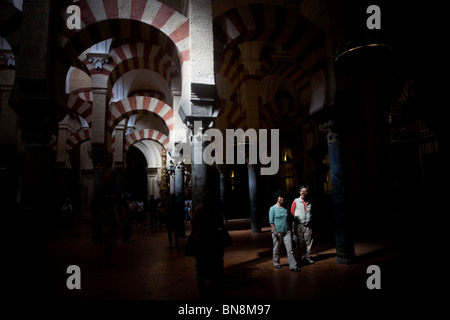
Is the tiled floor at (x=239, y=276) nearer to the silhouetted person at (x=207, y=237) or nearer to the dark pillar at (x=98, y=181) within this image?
the silhouetted person at (x=207, y=237)

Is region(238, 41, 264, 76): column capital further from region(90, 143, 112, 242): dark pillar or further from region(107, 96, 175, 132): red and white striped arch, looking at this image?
region(90, 143, 112, 242): dark pillar

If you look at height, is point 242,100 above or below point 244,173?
above

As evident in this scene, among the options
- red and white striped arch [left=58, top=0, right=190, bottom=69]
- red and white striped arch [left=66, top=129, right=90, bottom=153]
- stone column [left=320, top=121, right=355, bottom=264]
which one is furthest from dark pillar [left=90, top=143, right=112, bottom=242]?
red and white striped arch [left=66, top=129, right=90, bottom=153]

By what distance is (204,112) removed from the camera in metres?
4.25

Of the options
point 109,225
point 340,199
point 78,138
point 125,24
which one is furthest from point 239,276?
point 78,138

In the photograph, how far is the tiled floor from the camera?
9.71 ft

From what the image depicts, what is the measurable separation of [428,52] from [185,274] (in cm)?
651

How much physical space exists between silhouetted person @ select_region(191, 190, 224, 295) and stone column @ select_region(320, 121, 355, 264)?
2.07m

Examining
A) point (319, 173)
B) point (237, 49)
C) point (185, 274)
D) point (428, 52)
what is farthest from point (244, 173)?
point (185, 274)

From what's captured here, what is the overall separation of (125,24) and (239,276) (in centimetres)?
409

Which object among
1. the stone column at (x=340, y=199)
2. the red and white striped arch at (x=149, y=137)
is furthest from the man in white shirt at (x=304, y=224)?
the red and white striped arch at (x=149, y=137)

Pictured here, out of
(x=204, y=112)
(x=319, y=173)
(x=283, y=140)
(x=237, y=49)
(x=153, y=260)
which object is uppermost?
(x=237, y=49)

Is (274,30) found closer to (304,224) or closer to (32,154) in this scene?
(304,224)
